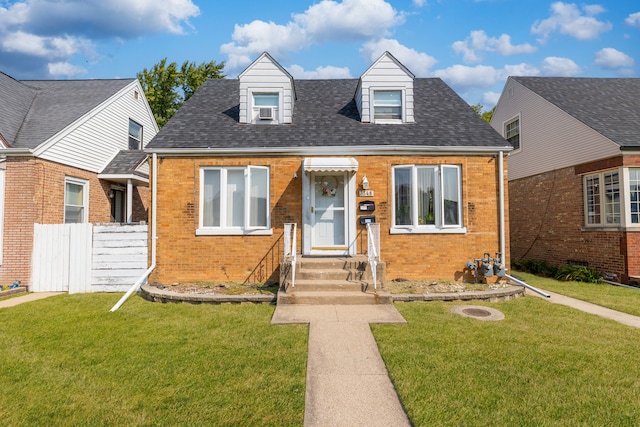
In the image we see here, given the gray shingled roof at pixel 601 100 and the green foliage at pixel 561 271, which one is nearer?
the green foliage at pixel 561 271

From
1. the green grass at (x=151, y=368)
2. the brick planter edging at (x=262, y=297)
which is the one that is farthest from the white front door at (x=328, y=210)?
the green grass at (x=151, y=368)

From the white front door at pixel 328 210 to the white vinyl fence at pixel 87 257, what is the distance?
4782mm

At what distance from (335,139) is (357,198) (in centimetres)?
185

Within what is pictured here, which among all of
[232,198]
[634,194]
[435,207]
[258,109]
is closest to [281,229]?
[232,198]

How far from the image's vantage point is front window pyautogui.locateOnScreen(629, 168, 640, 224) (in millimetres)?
9766

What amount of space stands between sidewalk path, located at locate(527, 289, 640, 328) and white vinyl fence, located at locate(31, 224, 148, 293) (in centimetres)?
1065

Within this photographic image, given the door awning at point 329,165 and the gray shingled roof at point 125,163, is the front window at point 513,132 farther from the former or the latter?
the gray shingled roof at point 125,163

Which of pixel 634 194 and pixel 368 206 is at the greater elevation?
pixel 634 194

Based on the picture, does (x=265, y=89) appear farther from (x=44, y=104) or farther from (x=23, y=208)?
(x=44, y=104)

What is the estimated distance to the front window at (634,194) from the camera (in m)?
9.77

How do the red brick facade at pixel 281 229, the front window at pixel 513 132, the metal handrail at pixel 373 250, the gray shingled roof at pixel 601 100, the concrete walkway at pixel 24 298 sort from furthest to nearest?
the front window at pixel 513 132, the gray shingled roof at pixel 601 100, the red brick facade at pixel 281 229, the concrete walkway at pixel 24 298, the metal handrail at pixel 373 250

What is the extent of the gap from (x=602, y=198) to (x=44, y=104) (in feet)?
64.2

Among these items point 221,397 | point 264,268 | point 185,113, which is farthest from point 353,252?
point 185,113

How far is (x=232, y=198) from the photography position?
30.5 feet
